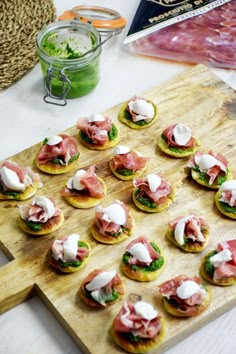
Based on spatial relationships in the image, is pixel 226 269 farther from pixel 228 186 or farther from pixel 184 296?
pixel 228 186

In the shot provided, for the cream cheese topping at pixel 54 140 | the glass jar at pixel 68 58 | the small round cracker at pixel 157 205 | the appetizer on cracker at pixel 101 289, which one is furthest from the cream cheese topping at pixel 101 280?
the glass jar at pixel 68 58

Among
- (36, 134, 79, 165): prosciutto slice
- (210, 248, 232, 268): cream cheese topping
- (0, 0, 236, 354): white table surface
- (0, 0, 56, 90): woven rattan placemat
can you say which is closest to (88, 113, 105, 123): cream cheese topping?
(36, 134, 79, 165): prosciutto slice

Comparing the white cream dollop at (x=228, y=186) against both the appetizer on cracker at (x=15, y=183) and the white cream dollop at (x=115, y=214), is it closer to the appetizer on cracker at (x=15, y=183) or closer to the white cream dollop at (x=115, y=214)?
the white cream dollop at (x=115, y=214)

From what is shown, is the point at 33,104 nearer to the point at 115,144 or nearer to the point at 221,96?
the point at 115,144

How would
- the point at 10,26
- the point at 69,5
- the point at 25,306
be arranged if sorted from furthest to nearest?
the point at 69,5 → the point at 10,26 → the point at 25,306

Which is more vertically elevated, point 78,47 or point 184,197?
point 78,47

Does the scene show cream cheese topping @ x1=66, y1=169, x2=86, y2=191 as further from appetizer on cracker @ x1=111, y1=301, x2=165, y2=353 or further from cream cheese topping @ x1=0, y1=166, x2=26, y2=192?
appetizer on cracker @ x1=111, y1=301, x2=165, y2=353

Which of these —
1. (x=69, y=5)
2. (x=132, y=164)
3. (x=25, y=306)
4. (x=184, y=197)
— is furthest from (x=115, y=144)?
(x=69, y=5)
